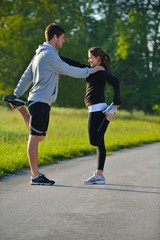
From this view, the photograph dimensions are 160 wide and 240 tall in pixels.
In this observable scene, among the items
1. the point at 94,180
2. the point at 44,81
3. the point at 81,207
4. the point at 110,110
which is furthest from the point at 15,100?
the point at 81,207

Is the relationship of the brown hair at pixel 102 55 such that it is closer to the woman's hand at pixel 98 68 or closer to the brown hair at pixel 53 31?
the woman's hand at pixel 98 68

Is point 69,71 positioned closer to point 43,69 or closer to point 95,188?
point 43,69

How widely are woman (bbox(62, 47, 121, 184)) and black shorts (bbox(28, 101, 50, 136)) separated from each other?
657mm

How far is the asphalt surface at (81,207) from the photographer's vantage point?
547 centimetres

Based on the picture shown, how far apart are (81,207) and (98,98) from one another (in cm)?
234

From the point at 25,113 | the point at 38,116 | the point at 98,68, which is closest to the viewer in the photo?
the point at 38,116

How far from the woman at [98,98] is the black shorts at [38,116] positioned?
2.15 feet

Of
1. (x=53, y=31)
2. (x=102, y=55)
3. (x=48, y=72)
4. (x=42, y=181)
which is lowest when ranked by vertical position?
(x=42, y=181)

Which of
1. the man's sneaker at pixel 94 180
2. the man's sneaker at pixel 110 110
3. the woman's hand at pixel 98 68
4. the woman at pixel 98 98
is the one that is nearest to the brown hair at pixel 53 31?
the woman at pixel 98 98

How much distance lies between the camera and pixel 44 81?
8.32m

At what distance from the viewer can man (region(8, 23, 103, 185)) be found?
8.34m

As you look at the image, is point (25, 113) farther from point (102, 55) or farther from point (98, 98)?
point (102, 55)

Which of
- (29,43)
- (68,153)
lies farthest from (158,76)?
(68,153)

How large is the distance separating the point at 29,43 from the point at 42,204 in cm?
3260
